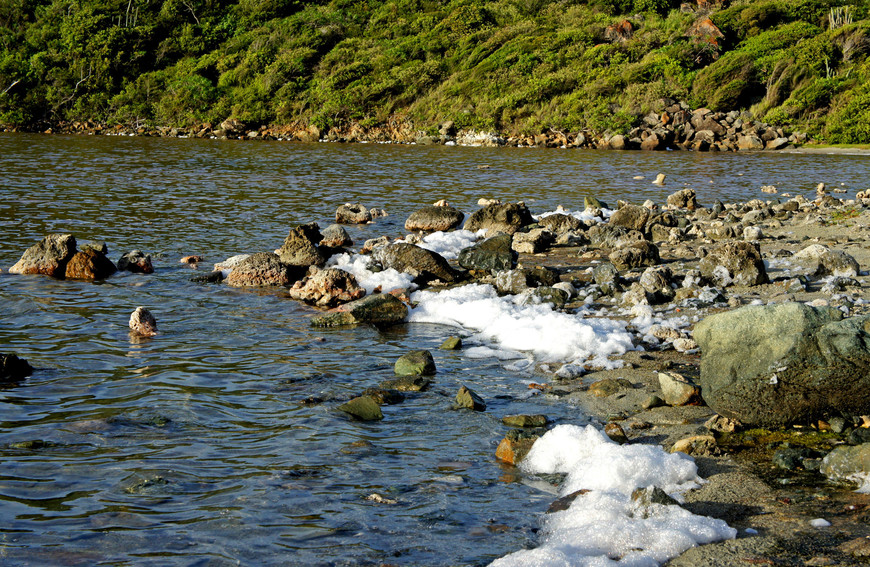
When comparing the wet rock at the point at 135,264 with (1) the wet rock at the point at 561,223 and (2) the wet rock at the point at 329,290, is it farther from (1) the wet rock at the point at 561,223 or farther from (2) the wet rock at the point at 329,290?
(1) the wet rock at the point at 561,223

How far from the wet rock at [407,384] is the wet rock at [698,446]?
2352 mm

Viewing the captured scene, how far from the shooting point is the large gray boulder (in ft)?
17.3

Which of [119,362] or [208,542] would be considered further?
[119,362]

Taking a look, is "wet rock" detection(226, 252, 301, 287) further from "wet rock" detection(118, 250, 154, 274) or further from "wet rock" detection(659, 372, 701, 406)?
"wet rock" detection(659, 372, 701, 406)

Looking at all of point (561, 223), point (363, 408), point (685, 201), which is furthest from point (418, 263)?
point (685, 201)

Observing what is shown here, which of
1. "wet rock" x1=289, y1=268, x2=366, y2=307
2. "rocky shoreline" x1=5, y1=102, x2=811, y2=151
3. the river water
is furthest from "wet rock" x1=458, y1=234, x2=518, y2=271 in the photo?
"rocky shoreline" x1=5, y1=102, x2=811, y2=151

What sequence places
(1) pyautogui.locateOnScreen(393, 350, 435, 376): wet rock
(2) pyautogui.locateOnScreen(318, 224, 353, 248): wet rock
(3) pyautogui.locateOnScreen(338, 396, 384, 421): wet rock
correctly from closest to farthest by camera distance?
(3) pyautogui.locateOnScreen(338, 396, 384, 421): wet rock < (1) pyautogui.locateOnScreen(393, 350, 435, 376): wet rock < (2) pyautogui.locateOnScreen(318, 224, 353, 248): wet rock

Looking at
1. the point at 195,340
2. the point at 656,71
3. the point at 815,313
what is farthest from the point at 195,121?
the point at 815,313

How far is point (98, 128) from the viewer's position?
184 ft

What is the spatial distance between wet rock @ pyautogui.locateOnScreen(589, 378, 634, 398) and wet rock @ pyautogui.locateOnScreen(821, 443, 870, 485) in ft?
6.46

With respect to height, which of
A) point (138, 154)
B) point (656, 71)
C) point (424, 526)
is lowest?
point (424, 526)

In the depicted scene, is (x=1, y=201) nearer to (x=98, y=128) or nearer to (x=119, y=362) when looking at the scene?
(x=119, y=362)

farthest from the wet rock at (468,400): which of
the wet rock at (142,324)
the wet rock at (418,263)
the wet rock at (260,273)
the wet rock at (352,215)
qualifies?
the wet rock at (352,215)

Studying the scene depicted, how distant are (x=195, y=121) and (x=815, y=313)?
57.6 meters
